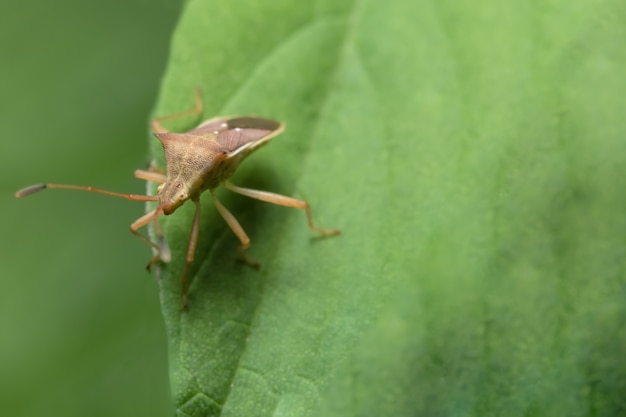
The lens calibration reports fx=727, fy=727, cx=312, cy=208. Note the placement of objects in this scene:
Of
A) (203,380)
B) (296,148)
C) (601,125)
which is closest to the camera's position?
(203,380)

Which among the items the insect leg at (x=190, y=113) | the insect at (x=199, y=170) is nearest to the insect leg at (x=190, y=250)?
the insect at (x=199, y=170)

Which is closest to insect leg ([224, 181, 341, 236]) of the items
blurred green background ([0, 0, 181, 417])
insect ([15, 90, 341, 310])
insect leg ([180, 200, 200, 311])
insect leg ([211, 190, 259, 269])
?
insect ([15, 90, 341, 310])

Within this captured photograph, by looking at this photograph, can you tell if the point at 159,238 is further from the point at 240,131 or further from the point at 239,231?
the point at 240,131

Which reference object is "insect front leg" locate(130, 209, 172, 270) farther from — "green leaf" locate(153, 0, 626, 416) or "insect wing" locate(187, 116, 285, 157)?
"insect wing" locate(187, 116, 285, 157)

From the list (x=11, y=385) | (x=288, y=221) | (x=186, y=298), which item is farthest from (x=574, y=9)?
(x=11, y=385)

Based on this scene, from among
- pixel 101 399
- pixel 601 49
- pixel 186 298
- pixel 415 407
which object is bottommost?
pixel 101 399

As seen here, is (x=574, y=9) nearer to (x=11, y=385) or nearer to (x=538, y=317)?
(x=538, y=317)

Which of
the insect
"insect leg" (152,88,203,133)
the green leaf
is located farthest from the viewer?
"insect leg" (152,88,203,133)

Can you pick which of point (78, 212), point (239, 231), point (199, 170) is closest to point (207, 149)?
point (199, 170)
